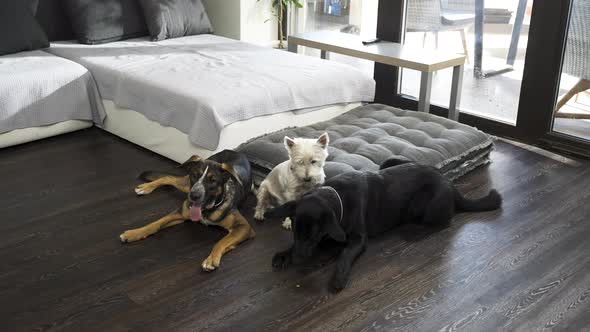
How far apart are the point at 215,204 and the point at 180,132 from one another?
85cm

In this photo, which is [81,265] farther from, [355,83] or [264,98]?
[355,83]

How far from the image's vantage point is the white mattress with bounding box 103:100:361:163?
3.26 m

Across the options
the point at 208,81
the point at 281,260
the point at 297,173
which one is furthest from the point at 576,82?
the point at 281,260

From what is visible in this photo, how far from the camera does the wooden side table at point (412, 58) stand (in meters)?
3.72

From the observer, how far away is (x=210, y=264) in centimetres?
243

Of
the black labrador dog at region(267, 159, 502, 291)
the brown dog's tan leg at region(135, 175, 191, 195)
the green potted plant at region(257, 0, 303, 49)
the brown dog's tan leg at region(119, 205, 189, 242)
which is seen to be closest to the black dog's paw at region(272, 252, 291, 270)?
the black labrador dog at region(267, 159, 502, 291)

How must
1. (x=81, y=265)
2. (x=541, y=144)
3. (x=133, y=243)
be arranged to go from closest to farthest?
(x=81, y=265) < (x=133, y=243) < (x=541, y=144)

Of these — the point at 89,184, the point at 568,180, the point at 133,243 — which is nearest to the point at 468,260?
the point at 568,180

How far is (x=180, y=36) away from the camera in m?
4.64

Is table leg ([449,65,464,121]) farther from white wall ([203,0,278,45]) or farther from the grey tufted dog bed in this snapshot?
white wall ([203,0,278,45])

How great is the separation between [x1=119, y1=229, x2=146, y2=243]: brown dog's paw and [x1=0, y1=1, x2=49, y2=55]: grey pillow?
2.06m

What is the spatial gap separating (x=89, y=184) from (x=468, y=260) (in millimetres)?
1939

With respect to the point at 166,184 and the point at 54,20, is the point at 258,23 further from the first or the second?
the point at 166,184

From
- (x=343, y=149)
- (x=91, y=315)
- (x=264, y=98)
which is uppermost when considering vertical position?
(x=264, y=98)
